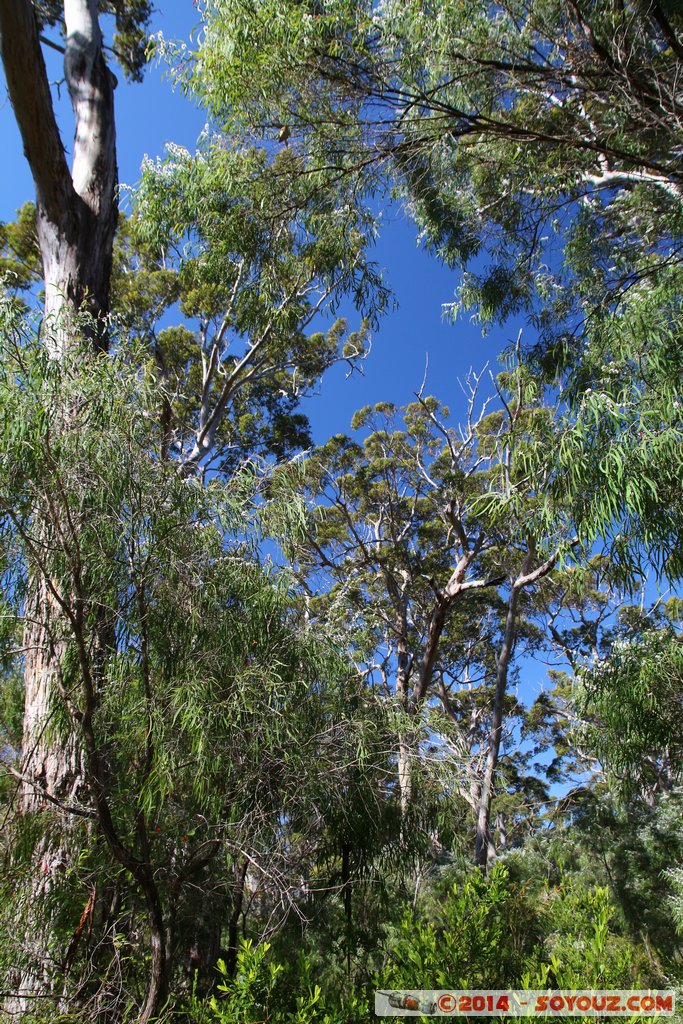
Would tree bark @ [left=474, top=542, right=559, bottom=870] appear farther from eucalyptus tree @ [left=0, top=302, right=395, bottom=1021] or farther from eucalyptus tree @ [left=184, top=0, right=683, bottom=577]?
eucalyptus tree @ [left=0, top=302, right=395, bottom=1021]

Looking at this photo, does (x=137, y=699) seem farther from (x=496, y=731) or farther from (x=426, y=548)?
(x=426, y=548)

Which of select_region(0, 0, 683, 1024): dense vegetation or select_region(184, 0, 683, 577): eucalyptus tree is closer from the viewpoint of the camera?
select_region(0, 0, 683, 1024): dense vegetation

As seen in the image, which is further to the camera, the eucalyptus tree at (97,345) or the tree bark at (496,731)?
the tree bark at (496,731)

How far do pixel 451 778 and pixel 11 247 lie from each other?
7.93m

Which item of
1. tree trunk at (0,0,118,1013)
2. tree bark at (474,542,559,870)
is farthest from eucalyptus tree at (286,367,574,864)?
tree trunk at (0,0,118,1013)

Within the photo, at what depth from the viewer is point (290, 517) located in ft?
9.20

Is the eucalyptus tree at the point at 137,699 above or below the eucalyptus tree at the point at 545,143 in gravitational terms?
below

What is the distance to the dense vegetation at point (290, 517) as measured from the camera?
2.31 metres

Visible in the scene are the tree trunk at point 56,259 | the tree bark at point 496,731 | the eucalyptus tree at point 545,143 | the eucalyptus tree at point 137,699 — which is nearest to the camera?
the eucalyptus tree at point 137,699

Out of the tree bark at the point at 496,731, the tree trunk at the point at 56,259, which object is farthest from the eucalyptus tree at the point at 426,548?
the tree trunk at the point at 56,259

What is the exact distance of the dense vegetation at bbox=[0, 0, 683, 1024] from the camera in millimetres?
2311

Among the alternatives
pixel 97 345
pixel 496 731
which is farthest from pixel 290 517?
pixel 496 731

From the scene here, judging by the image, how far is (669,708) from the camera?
5.49 meters

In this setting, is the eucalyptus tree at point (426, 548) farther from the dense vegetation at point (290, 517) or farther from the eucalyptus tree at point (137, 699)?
the eucalyptus tree at point (137, 699)
